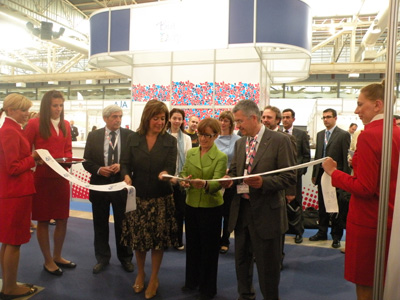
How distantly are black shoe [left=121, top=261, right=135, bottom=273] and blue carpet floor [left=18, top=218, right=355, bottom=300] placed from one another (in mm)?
42

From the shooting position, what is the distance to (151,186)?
2.68 m

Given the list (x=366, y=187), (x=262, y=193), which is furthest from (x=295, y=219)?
(x=366, y=187)

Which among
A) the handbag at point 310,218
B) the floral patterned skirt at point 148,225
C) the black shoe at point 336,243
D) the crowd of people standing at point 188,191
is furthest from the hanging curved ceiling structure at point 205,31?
the floral patterned skirt at point 148,225

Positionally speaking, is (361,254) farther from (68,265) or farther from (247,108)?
(68,265)

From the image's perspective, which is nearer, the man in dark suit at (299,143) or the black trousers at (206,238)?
the black trousers at (206,238)

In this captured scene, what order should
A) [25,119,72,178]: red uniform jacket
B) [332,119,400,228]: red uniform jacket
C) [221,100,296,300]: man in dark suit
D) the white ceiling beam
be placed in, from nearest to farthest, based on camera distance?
[332,119,400,228]: red uniform jacket
[221,100,296,300]: man in dark suit
[25,119,72,178]: red uniform jacket
the white ceiling beam

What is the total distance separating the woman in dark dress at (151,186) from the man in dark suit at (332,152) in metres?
2.27

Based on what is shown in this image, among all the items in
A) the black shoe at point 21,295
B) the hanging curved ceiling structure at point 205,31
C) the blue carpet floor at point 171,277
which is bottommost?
the blue carpet floor at point 171,277

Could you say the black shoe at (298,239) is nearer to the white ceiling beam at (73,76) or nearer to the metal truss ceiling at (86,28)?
the metal truss ceiling at (86,28)

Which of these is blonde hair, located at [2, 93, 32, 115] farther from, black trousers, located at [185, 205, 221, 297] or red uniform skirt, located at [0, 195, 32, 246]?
black trousers, located at [185, 205, 221, 297]

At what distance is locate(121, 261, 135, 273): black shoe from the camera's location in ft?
10.7

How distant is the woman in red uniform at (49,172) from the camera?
9.71 ft

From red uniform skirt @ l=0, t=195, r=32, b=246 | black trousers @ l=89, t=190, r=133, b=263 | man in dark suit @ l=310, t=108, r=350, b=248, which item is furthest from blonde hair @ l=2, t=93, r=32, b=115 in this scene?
man in dark suit @ l=310, t=108, r=350, b=248

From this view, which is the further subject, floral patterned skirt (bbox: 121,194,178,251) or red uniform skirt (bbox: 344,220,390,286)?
floral patterned skirt (bbox: 121,194,178,251)
